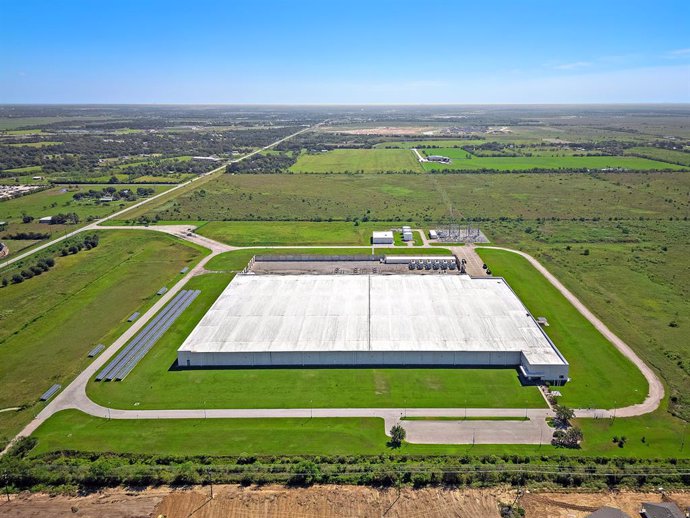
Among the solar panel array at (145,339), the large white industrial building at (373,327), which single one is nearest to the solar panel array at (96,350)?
the solar panel array at (145,339)

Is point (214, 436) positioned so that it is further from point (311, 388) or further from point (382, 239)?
point (382, 239)

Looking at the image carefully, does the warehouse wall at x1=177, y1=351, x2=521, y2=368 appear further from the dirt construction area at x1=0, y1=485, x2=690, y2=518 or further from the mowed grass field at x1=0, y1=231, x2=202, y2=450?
the dirt construction area at x1=0, y1=485, x2=690, y2=518

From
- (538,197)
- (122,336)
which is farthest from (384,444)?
(538,197)

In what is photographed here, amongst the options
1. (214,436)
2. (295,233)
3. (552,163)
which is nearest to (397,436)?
(214,436)

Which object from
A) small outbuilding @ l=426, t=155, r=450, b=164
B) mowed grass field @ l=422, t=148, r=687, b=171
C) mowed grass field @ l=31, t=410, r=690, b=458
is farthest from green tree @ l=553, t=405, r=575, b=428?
small outbuilding @ l=426, t=155, r=450, b=164

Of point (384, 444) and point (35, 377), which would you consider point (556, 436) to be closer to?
point (384, 444)

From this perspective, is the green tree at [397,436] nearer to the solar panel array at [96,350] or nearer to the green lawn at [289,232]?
the solar panel array at [96,350]
